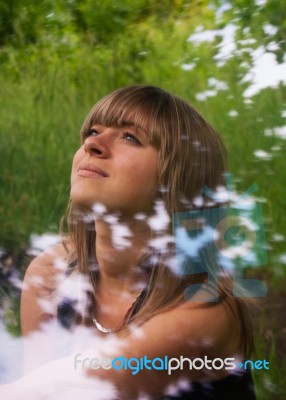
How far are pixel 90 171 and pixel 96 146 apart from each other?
1.9 inches

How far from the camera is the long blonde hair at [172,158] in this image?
126 centimetres

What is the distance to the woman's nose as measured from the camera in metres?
1.25

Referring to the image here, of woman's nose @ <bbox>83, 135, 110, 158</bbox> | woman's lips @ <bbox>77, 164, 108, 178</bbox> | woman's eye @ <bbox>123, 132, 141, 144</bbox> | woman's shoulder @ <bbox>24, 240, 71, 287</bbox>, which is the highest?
woman's eye @ <bbox>123, 132, 141, 144</bbox>

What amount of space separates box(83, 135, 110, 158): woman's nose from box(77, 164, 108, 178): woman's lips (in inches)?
1.0

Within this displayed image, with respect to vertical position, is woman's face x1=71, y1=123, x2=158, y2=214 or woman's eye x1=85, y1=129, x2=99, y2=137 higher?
woman's eye x1=85, y1=129, x2=99, y2=137

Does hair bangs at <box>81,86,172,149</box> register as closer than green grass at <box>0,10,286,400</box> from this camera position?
Yes

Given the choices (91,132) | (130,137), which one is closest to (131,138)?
(130,137)

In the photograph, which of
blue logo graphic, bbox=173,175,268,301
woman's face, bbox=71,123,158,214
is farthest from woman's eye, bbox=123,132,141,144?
blue logo graphic, bbox=173,175,268,301

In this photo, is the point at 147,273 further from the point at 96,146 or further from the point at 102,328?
the point at 96,146

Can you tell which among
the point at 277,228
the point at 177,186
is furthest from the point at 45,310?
the point at 277,228

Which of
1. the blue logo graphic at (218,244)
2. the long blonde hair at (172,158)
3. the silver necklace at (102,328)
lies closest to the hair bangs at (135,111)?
the long blonde hair at (172,158)

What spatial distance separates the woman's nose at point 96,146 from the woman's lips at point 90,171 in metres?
0.02

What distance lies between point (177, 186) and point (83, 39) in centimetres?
42

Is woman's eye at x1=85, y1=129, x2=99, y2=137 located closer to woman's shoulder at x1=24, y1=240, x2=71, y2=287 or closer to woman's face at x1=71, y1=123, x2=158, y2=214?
woman's face at x1=71, y1=123, x2=158, y2=214
